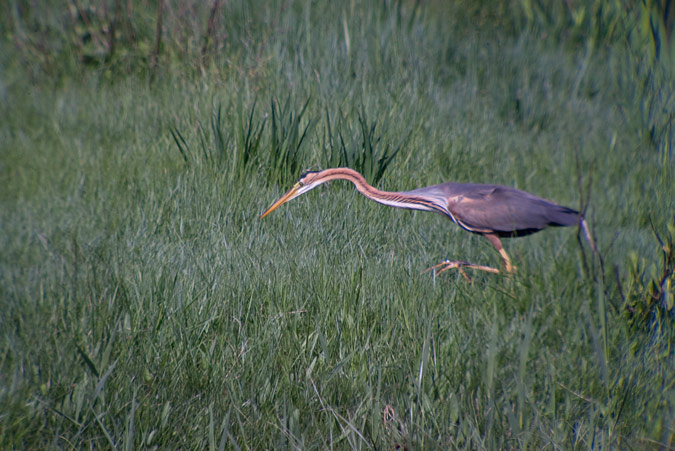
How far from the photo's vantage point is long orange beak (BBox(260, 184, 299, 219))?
2.52 m

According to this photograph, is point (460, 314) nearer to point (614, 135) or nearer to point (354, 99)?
point (354, 99)

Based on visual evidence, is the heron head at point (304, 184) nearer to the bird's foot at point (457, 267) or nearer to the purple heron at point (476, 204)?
the purple heron at point (476, 204)

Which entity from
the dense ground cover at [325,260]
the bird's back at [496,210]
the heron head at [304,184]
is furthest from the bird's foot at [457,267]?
the heron head at [304,184]

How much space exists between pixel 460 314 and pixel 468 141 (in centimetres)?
132

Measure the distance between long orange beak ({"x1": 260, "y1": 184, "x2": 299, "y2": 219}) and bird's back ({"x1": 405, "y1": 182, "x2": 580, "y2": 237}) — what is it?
533 millimetres

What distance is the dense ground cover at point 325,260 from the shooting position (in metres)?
1.78

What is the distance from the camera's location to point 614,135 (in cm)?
355

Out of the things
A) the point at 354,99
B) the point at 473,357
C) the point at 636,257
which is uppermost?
the point at 354,99

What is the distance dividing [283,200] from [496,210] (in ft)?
3.37

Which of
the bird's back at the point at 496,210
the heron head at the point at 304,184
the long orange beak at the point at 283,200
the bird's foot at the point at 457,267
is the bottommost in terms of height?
the bird's foot at the point at 457,267

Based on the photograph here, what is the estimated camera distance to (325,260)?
87.0 inches

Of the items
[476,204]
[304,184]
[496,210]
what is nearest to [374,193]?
[304,184]

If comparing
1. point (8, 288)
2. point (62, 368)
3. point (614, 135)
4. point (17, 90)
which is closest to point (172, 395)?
point (62, 368)

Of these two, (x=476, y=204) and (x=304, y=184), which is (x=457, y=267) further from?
(x=304, y=184)
